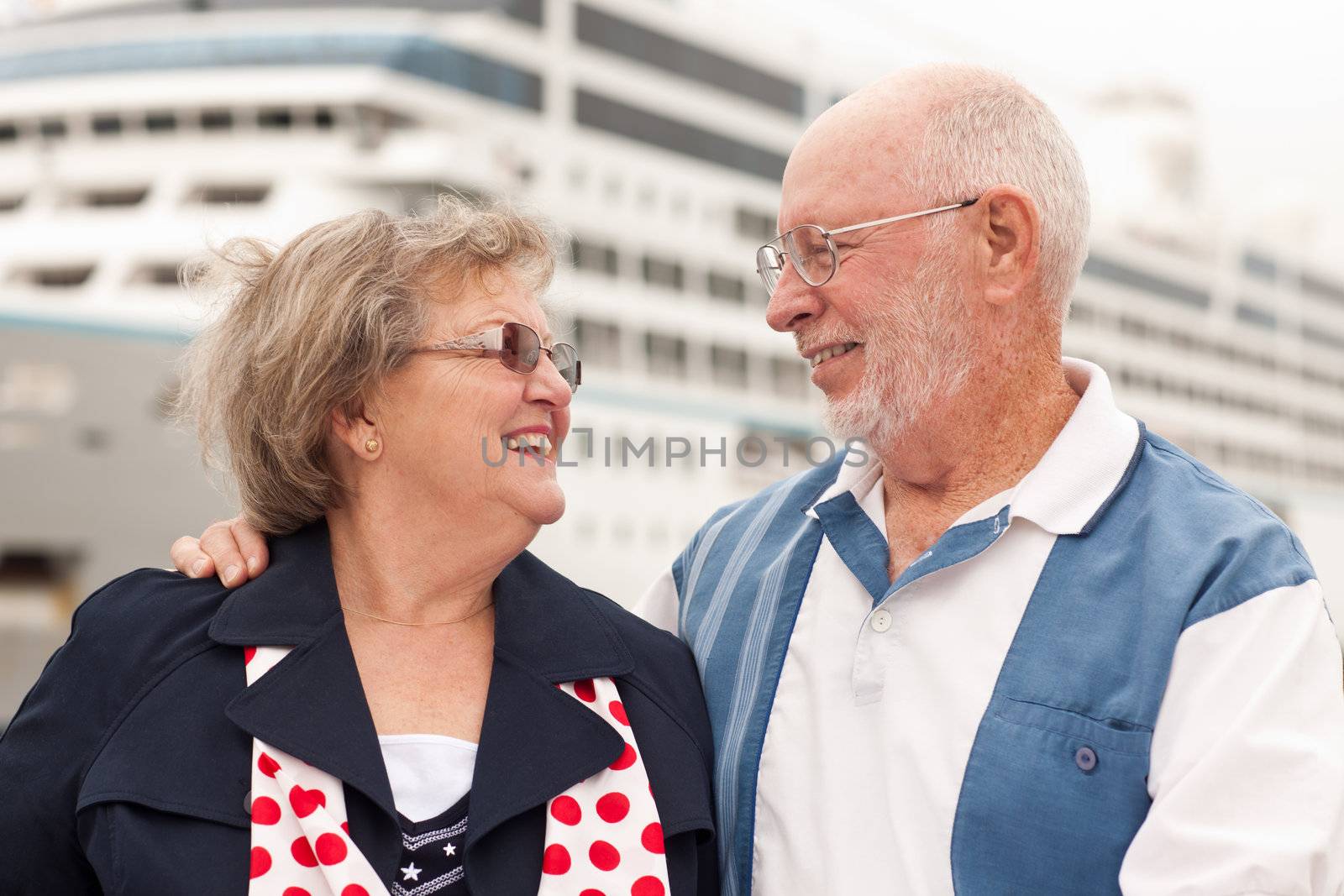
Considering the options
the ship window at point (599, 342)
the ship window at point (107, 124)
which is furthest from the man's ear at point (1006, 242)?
the ship window at point (107, 124)

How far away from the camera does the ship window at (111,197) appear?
15.1 meters

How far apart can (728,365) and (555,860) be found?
55.0ft

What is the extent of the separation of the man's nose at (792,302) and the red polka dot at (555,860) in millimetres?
1077

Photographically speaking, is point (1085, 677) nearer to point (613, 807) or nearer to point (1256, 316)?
point (613, 807)

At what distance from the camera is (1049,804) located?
7.13 feet

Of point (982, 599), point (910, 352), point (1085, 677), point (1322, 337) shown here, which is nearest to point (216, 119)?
point (910, 352)

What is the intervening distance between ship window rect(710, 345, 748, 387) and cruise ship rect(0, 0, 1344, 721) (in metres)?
0.04

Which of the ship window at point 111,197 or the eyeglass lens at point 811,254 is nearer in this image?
the eyeglass lens at point 811,254

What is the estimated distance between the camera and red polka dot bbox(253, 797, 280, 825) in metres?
2.17

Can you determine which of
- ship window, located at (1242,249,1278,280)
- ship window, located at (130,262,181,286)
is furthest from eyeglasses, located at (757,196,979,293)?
ship window, located at (1242,249,1278,280)

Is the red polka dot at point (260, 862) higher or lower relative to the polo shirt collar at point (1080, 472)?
lower

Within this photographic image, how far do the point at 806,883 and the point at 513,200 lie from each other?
1.47 meters

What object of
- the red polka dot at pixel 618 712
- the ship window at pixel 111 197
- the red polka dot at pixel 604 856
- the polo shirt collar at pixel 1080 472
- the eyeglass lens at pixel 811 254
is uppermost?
the ship window at pixel 111 197

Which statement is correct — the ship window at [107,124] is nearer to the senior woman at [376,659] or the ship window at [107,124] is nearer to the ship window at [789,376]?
the ship window at [789,376]
